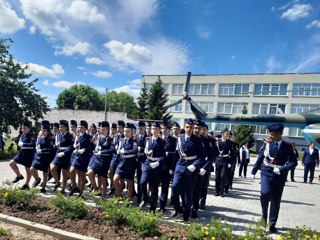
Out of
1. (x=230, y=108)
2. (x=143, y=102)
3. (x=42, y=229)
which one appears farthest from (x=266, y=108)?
(x=42, y=229)

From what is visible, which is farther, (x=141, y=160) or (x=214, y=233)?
(x=141, y=160)

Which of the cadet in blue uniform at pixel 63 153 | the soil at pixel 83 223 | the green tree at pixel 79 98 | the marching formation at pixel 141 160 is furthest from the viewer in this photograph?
the green tree at pixel 79 98

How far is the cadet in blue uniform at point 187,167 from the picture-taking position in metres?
5.54

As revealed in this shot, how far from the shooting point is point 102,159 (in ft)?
22.3

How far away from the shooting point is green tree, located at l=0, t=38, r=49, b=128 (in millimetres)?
14438

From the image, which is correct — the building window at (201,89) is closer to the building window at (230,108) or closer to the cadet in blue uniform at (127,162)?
the building window at (230,108)

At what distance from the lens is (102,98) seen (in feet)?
279

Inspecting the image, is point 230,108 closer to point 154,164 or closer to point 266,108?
point 266,108

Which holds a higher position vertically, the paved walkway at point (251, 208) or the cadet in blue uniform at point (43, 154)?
the cadet in blue uniform at point (43, 154)

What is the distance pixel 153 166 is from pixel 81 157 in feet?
6.59

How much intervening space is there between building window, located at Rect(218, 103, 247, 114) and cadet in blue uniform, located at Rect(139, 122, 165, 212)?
39.2 m

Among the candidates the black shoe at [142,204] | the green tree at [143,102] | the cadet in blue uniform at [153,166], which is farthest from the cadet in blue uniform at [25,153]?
the green tree at [143,102]

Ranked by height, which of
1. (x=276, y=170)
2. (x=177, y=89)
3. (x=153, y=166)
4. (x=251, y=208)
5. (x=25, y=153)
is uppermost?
(x=177, y=89)

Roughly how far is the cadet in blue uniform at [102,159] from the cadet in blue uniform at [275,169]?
358 cm
